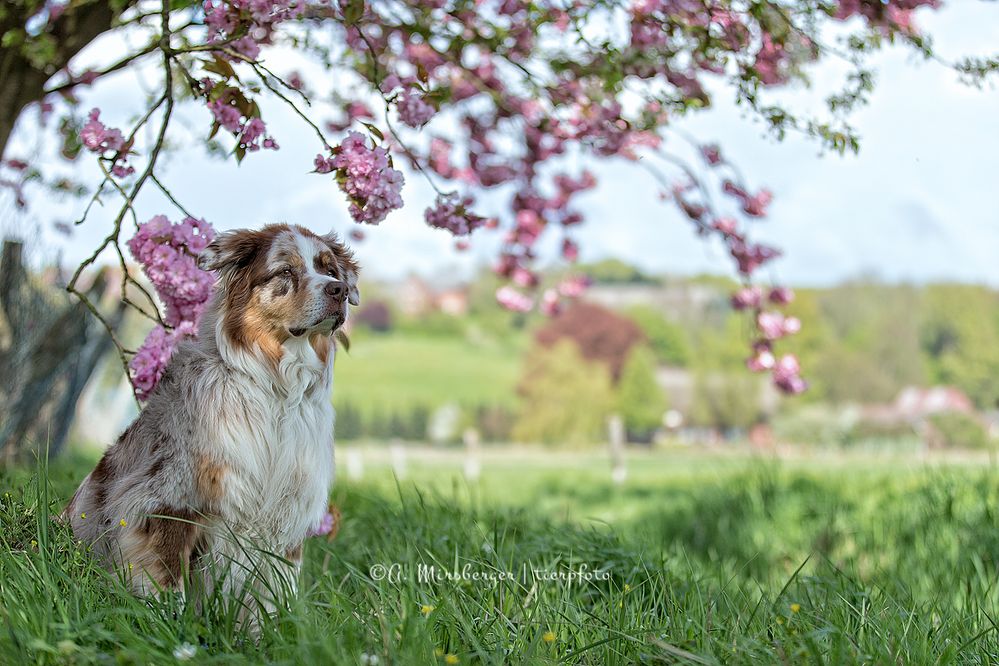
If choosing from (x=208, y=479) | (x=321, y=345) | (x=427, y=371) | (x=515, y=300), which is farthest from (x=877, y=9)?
(x=427, y=371)

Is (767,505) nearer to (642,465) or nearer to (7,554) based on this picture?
(7,554)

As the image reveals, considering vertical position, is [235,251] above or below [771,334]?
above

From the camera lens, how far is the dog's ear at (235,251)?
373 centimetres

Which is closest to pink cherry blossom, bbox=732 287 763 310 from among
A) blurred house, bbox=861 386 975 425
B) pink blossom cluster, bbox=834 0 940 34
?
pink blossom cluster, bbox=834 0 940 34

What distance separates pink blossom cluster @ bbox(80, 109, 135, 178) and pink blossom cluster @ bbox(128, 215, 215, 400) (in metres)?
0.48

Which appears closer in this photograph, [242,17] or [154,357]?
[154,357]

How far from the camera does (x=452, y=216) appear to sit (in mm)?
4664

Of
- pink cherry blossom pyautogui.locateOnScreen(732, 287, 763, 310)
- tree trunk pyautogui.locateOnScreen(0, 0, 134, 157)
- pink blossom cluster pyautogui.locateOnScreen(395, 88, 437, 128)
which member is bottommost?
pink cherry blossom pyautogui.locateOnScreen(732, 287, 763, 310)

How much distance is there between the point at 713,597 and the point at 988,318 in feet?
121

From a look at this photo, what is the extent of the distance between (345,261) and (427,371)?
108ft

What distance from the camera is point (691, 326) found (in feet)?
127

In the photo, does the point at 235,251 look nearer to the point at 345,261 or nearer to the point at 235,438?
the point at 345,261

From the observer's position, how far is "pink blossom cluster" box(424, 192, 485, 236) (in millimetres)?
4645

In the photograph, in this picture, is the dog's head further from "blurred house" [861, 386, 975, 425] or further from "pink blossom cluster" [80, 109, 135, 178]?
"blurred house" [861, 386, 975, 425]
